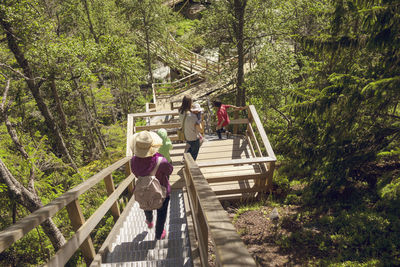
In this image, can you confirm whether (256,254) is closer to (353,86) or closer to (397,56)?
(353,86)

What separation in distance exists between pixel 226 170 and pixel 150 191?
3.48 metres

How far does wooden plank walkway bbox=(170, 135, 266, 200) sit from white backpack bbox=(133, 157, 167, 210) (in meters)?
1.85

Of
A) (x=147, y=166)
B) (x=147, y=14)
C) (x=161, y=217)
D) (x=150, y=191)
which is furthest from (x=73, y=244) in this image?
(x=147, y=14)

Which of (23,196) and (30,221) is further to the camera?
(23,196)

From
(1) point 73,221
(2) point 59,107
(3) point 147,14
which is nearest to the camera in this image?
(1) point 73,221

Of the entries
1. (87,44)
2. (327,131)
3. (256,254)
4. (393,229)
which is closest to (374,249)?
(393,229)

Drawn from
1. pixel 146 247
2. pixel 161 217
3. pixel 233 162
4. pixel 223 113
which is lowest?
pixel 146 247

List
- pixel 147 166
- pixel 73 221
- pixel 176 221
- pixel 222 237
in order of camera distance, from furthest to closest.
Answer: pixel 176 221 → pixel 147 166 → pixel 73 221 → pixel 222 237

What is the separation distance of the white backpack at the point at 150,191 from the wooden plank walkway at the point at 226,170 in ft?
6.05

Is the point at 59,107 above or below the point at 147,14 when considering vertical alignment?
below

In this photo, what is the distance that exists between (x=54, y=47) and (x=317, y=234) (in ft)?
33.3

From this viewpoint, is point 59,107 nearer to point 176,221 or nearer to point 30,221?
point 176,221

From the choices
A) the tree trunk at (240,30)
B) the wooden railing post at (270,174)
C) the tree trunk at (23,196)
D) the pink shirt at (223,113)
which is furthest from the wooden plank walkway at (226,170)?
the tree trunk at (240,30)

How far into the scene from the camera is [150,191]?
3033 mm
